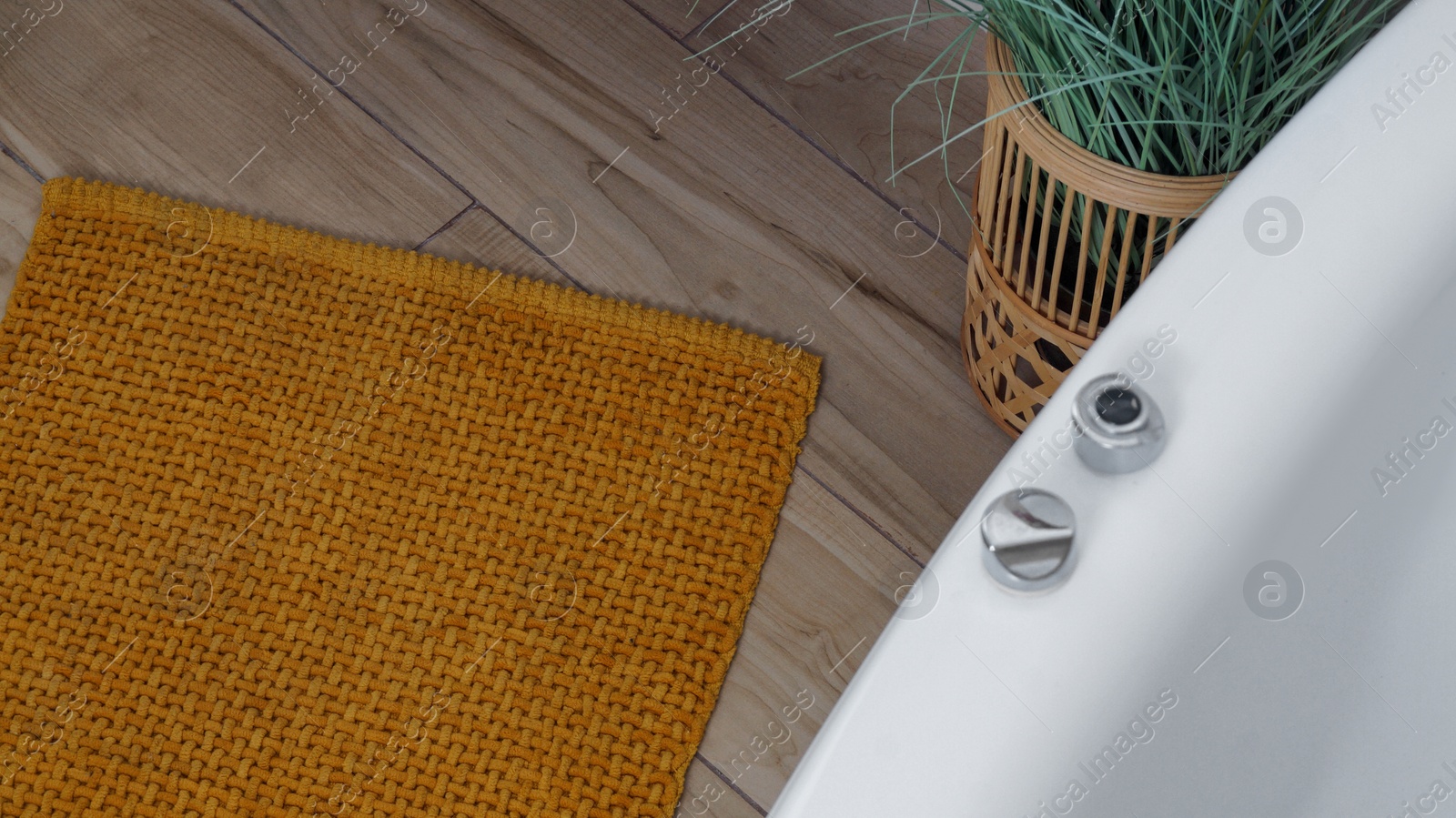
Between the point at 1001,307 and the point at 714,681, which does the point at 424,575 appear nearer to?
the point at 714,681

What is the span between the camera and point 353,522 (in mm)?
1051

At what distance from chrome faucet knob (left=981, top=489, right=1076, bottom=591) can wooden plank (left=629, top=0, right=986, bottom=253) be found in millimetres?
666

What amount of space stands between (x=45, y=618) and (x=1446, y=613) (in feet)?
3.65

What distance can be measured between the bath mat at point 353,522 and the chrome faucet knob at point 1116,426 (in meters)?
0.52

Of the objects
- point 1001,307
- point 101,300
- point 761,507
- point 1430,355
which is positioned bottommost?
point 101,300

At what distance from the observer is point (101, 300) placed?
1.14 metres

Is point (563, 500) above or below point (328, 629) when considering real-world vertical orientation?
above

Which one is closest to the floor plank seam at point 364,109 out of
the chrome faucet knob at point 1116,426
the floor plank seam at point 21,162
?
the floor plank seam at point 21,162

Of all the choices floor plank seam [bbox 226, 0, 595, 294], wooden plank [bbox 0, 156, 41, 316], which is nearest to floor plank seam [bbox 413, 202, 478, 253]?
floor plank seam [bbox 226, 0, 595, 294]

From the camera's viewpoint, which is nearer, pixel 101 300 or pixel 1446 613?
pixel 1446 613

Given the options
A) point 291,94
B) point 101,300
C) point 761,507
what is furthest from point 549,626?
point 291,94

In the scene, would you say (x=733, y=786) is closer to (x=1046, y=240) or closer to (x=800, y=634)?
(x=800, y=634)

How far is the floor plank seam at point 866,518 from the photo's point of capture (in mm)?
1041

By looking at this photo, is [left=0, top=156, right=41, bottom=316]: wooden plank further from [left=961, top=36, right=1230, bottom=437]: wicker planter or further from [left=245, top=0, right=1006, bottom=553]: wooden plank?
[left=961, top=36, right=1230, bottom=437]: wicker planter
